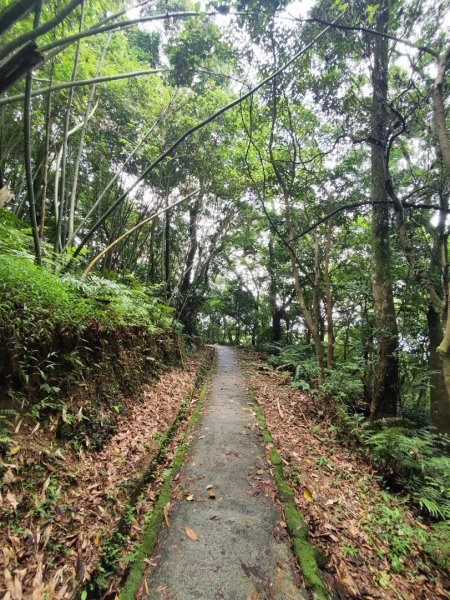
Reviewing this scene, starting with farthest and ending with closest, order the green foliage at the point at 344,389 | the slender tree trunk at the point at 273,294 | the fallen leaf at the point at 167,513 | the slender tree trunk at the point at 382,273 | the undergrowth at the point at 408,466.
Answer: the slender tree trunk at the point at 273,294 → the green foliage at the point at 344,389 → the slender tree trunk at the point at 382,273 → the undergrowth at the point at 408,466 → the fallen leaf at the point at 167,513

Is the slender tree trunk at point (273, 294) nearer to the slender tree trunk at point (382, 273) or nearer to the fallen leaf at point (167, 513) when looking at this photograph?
the slender tree trunk at point (382, 273)

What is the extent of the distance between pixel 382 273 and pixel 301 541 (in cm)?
452

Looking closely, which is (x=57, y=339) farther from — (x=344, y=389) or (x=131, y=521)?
(x=344, y=389)

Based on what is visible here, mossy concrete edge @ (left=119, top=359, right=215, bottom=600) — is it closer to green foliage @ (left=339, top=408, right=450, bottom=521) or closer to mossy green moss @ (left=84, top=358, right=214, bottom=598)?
mossy green moss @ (left=84, top=358, right=214, bottom=598)

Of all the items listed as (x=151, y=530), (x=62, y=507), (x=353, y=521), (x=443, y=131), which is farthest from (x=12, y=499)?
(x=443, y=131)

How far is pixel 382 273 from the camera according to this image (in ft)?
17.2

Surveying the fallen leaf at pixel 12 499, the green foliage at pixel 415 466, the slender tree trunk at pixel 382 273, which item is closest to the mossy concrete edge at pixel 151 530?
the fallen leaf at pixel 12 499

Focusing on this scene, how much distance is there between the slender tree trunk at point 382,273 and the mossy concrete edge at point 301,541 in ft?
8.35

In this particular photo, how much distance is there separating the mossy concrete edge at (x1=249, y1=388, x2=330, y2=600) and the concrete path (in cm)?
8

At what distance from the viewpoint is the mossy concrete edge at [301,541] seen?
6.90 ft

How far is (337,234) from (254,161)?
3.71m

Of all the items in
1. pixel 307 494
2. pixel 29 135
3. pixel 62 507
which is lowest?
pixel 307 494

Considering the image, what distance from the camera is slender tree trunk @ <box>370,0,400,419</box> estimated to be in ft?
15.0

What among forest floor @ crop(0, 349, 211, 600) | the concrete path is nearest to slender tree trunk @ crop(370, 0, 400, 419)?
the concrete path
